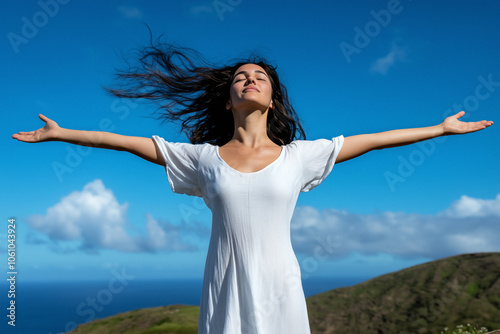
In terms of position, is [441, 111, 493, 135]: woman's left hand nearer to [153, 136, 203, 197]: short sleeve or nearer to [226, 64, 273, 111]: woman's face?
[226, 64, 273, 111]: woman's face

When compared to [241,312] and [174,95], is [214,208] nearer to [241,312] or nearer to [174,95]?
[241,312]

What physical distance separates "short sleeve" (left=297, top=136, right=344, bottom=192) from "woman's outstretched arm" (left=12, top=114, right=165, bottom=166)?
1.19m

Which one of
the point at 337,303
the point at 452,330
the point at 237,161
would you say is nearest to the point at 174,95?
the point at 237,161

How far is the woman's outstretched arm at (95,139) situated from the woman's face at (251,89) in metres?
0.81

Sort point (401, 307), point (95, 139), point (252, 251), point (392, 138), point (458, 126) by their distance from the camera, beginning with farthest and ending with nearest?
point (401, 307)
point (458, 126)
point (392, 138)
point (95, 139)
point (252, 251)

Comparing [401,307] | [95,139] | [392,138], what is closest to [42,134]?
[95,139]

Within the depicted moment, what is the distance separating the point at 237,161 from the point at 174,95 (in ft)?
4.81

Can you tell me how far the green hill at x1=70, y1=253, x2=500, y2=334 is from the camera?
683cm

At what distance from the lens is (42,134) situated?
13.0ft

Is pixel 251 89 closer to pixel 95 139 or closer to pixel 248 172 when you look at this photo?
pixel 248 172

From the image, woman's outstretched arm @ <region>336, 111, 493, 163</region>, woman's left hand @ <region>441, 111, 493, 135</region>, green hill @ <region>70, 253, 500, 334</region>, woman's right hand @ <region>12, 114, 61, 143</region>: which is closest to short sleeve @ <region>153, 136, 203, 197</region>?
woman's right hand @ <region>12, 114, 61, 143</region>

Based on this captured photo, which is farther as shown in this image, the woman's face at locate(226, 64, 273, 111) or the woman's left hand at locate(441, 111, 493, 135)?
the woman's left hand at locate(441, 111, 493, 135)

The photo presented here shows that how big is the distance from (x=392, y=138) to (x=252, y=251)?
159 centimetres

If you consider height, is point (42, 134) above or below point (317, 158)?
above
